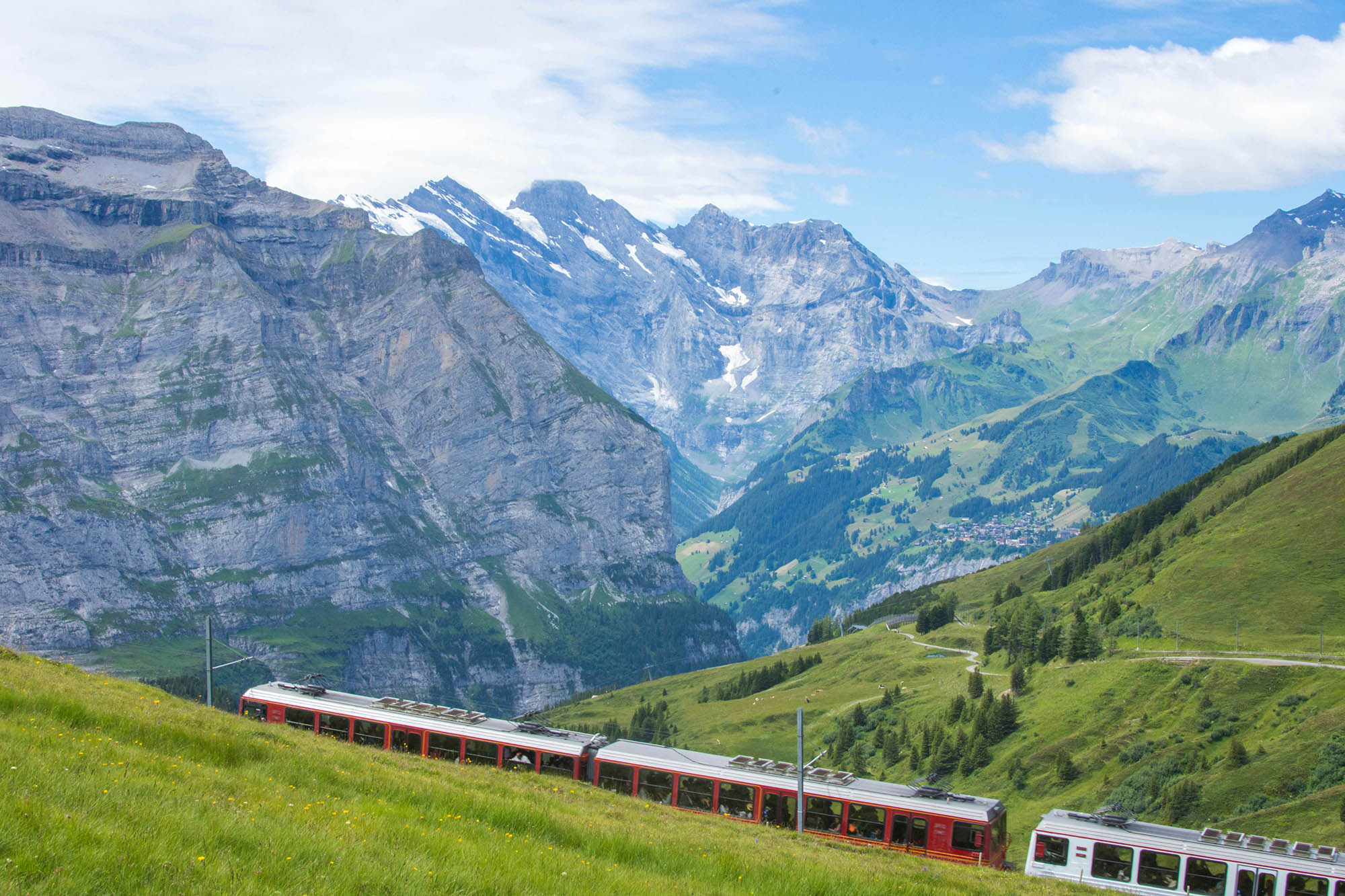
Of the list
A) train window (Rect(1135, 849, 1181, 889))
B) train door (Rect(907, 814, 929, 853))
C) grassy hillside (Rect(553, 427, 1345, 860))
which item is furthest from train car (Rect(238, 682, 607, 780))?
grassy hillside (Rect(553, 427, 1345, 860))

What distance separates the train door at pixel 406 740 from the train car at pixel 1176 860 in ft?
115

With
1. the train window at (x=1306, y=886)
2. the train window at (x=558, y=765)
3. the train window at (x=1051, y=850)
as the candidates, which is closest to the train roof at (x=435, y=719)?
the train window at (x=558, y=765)

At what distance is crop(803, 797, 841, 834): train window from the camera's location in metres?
54.1

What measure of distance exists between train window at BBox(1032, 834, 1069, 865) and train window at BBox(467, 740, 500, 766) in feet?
99.6

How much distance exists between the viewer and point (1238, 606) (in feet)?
485

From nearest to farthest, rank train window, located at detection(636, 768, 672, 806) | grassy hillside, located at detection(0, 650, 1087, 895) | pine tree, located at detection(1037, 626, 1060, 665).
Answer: grassy hillside, located at detection(0, 650, 1087, 895)
train window, located at detection(636, 768, 672, 806)
pine tree, located at detection(1037, 626, 1060, 665)

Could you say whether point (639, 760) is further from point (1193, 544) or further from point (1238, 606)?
point (1193, 544)

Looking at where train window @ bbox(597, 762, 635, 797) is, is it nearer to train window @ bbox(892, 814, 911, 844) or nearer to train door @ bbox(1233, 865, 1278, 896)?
train window @ bbox(892, 814, 911, 844)

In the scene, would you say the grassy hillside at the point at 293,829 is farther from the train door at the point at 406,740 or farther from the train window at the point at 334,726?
the train window at the point at 334,726

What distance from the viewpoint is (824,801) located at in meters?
54.6

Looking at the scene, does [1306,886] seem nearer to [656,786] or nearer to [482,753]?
[656,786]

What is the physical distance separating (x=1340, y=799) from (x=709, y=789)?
48.8 m

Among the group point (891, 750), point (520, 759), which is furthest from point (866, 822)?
point (891, 750)

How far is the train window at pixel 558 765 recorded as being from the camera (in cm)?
5899
